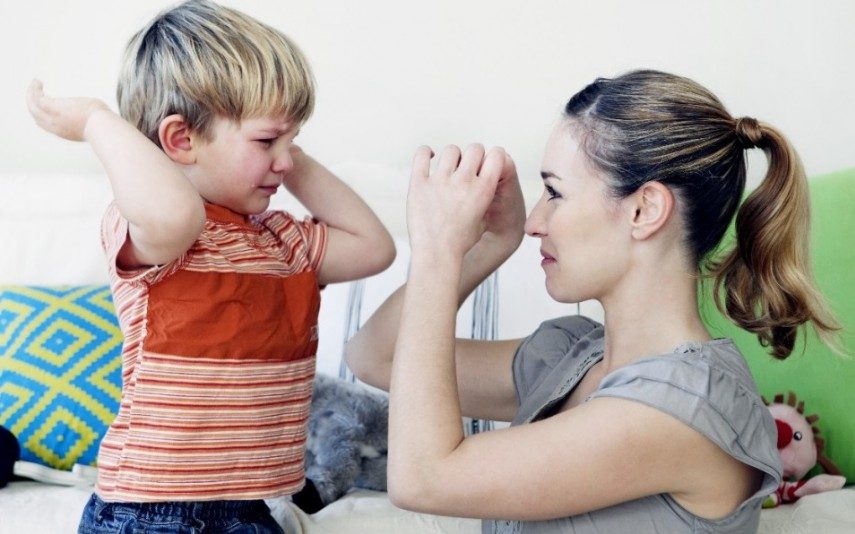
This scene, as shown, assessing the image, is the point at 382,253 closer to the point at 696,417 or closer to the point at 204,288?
the point at 204,288

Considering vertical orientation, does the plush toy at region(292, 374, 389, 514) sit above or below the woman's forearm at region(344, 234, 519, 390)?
below

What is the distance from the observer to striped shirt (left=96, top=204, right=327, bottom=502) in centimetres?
126

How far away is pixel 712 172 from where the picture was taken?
4.00 ft

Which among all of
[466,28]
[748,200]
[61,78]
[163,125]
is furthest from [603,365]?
[61,78]

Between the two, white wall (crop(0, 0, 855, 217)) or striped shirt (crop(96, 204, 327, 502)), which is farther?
white wall (crop(0, 0, 855, 217))

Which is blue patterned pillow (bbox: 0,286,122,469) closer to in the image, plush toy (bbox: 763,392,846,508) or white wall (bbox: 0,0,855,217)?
white wall (bbox: 0,0,855,217)

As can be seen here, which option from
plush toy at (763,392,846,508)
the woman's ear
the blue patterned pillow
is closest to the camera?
the woman's ear

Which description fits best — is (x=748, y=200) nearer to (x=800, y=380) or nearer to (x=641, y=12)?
(x=800, y=380)

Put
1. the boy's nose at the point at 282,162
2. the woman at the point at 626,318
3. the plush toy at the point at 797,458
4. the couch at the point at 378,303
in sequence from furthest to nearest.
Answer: the plush toy at the point at 797,458 < the couch at the point at 378,303 < the boy's nose at the point at 282,162 < the woman at the point at 626,318

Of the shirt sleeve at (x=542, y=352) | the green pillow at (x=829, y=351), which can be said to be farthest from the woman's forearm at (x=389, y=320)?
the green pillow at (x=829, y=351)

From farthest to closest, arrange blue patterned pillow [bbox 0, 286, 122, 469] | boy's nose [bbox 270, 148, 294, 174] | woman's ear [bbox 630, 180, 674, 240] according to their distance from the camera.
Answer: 1. blue patterned pillow [bbox 0, 286, 122, 469]
2. boy's nose [bbox 270, 148, 294, 174]
3. woman's ear [bbox 630, 180, 674, 240]

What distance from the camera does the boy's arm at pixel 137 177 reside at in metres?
1.17

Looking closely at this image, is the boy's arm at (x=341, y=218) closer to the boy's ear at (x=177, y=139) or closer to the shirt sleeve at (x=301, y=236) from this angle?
the shirt sleeve at (x=301, y=236)

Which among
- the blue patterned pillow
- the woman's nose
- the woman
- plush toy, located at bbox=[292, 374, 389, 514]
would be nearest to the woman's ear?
Result: the woman
